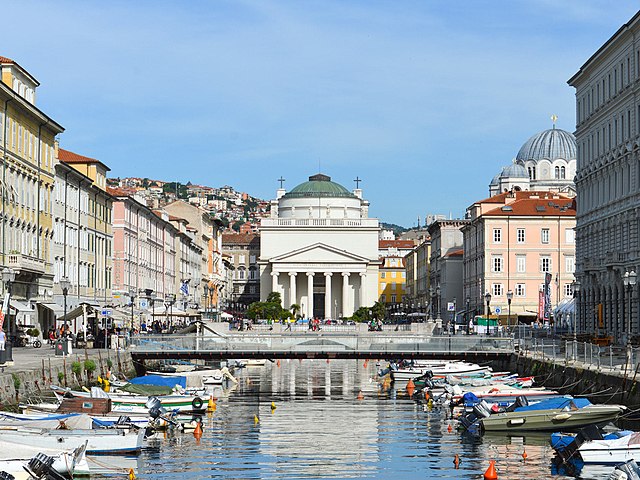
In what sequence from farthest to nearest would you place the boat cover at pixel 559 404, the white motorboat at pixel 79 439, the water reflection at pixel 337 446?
the boat cover at pixel 559 404 → the water reflection at pixel 337 446 → the white motorboat at pixel 79 439

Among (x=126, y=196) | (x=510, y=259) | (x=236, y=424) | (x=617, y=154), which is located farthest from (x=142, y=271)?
(x=236, y=424)

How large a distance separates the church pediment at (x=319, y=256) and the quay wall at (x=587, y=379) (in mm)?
120480

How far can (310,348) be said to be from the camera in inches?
2569

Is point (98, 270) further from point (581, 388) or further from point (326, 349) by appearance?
point (581, 388)

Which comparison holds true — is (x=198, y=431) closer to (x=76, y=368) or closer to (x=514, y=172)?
(x=76, y=368)

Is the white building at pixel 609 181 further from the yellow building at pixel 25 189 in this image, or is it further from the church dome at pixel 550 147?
the church dome at pixel 550 147

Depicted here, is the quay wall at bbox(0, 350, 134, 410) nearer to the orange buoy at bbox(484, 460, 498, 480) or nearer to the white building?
the orange buoy at bbox(484, 460, 498, 480)

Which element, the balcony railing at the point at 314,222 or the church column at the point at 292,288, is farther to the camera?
the balcony railing at the point at 314,222

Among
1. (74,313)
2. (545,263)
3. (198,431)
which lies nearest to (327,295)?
(545,263)

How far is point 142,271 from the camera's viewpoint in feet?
378

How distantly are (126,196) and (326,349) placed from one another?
4291cm

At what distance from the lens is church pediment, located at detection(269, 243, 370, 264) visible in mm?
182625

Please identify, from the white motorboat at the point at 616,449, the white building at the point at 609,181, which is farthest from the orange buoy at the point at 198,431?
the white building at the point at 609,181

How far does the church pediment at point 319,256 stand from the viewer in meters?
183
